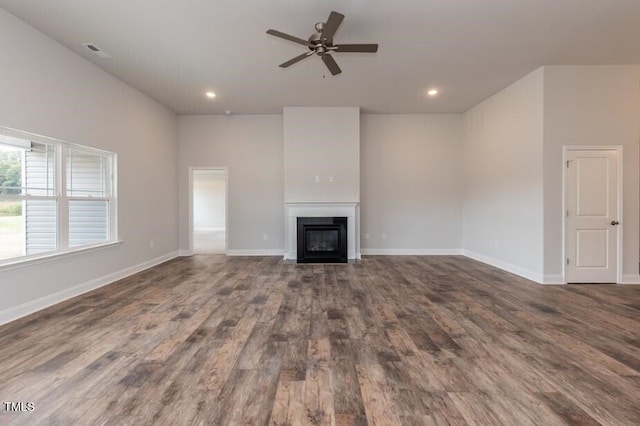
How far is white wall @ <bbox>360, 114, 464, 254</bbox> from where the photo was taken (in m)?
6.84

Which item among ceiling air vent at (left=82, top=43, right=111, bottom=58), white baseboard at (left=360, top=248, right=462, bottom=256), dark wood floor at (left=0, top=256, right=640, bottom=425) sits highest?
ceiling air vent at (left=82, top=43, right=111, bottom=58)

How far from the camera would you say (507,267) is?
17.1 ft

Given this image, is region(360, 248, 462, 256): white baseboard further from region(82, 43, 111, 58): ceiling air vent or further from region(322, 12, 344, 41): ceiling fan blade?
region(82, 43, 111, 58): ceiling air vent

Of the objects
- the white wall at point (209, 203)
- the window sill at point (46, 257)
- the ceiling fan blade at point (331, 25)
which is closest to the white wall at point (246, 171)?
the window sill at point (46, 257)

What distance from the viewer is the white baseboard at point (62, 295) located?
3035mm

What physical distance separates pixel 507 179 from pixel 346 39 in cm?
362

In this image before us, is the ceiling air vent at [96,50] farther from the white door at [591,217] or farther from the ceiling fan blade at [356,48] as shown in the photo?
the white door at [591,217]

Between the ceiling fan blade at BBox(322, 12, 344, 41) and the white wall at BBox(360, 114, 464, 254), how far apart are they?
396cm

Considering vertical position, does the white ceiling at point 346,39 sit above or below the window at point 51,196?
above

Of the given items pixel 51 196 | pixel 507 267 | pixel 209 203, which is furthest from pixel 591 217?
pixel 209 203

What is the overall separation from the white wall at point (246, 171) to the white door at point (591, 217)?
5089 mm

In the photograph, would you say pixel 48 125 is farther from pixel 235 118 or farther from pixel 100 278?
pixel 235 118

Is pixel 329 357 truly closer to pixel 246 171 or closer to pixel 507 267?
pixel 507 267

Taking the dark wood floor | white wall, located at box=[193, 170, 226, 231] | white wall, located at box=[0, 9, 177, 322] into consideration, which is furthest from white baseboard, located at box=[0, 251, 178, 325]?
white wall, located at box=[193, 170, 226, 231]
